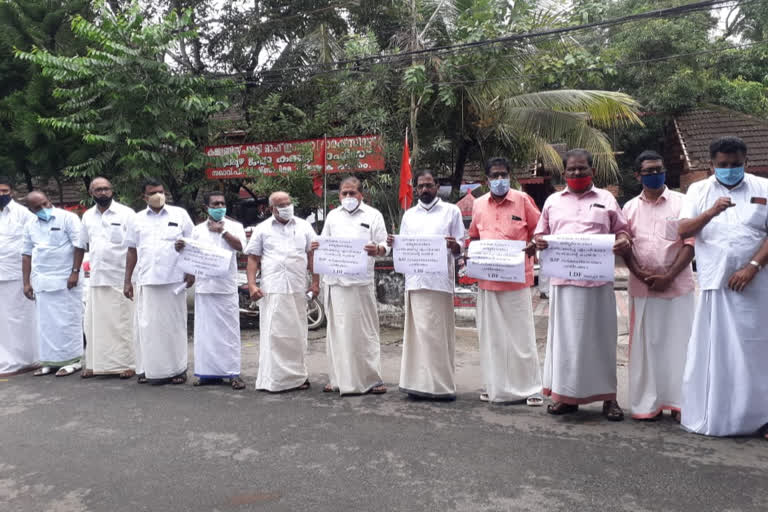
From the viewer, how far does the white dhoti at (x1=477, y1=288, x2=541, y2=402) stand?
510 centimetres

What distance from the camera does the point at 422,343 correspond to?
208 inches

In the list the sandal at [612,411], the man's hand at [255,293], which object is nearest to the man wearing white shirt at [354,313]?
the man's hand at [255,293]

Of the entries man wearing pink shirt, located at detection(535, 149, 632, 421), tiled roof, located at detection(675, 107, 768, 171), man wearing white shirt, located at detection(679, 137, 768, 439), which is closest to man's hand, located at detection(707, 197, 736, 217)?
man wearing white shirt, located at detection(679, 137, 768, 439)

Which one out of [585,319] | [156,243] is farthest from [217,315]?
[585,319]

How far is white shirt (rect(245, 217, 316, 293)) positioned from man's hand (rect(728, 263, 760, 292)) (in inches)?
134

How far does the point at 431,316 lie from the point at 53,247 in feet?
13.6

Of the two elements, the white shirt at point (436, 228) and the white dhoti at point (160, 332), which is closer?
the white shirt at point (436, 228)

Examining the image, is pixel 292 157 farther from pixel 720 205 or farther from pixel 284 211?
pixel 720 205

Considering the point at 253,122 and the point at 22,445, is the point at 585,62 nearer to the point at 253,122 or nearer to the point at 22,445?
the point at 253,122

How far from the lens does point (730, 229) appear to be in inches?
161

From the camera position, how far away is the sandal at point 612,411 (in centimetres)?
453

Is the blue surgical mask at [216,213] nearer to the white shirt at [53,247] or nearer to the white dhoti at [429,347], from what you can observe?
the white shirt at [53,247]

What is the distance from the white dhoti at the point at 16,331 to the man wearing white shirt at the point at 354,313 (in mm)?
3670

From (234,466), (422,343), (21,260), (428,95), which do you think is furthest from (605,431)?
(428,95)
